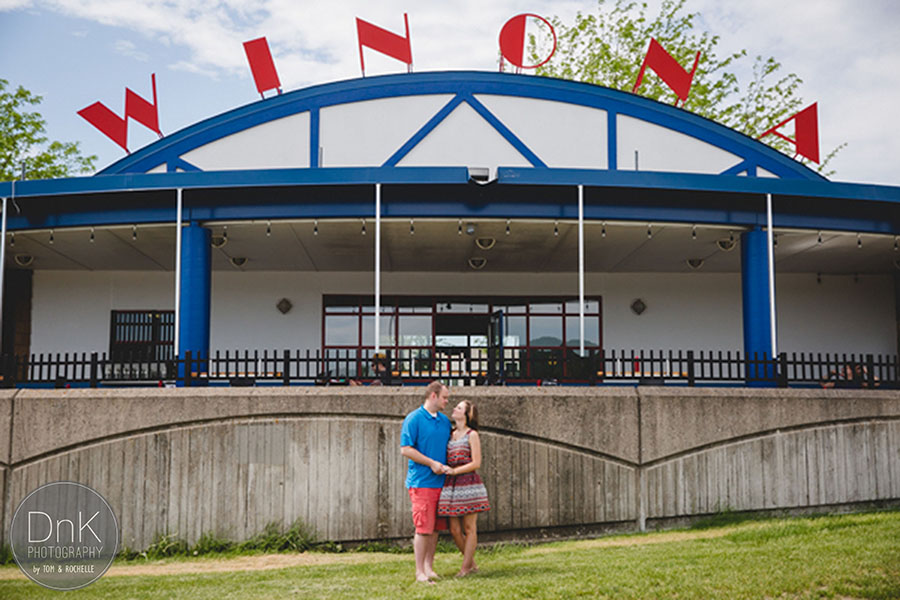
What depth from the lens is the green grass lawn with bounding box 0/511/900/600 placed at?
18.8 ft

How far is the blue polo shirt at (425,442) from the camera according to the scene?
638cm

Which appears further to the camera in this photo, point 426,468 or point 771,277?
point 771,277

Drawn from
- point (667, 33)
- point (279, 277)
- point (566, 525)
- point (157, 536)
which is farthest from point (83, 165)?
point (566, 525)

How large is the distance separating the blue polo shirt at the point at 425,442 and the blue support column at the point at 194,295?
262 inches

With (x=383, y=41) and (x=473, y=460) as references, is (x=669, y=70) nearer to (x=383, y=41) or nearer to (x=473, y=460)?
(x=383, y=41)

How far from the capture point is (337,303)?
57.7 ft

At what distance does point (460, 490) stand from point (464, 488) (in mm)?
40

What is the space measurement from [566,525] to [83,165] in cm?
3022

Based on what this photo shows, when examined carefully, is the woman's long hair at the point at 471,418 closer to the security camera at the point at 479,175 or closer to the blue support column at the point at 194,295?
the security camera at the point at 479,175

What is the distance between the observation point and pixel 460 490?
21.0 feet

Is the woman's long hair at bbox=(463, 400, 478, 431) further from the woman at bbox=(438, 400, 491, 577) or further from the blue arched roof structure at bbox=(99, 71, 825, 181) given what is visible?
the blue arched roof structure at bbox=(99, 71, 825, 181)

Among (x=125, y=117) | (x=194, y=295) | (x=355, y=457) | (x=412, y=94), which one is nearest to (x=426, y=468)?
(x=355, y=457)

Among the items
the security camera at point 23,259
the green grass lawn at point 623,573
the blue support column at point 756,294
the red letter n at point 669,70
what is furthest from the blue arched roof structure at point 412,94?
the green grass lawn at point 623,573

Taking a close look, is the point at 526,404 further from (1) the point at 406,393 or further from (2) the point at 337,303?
(2) the point at 337,303
